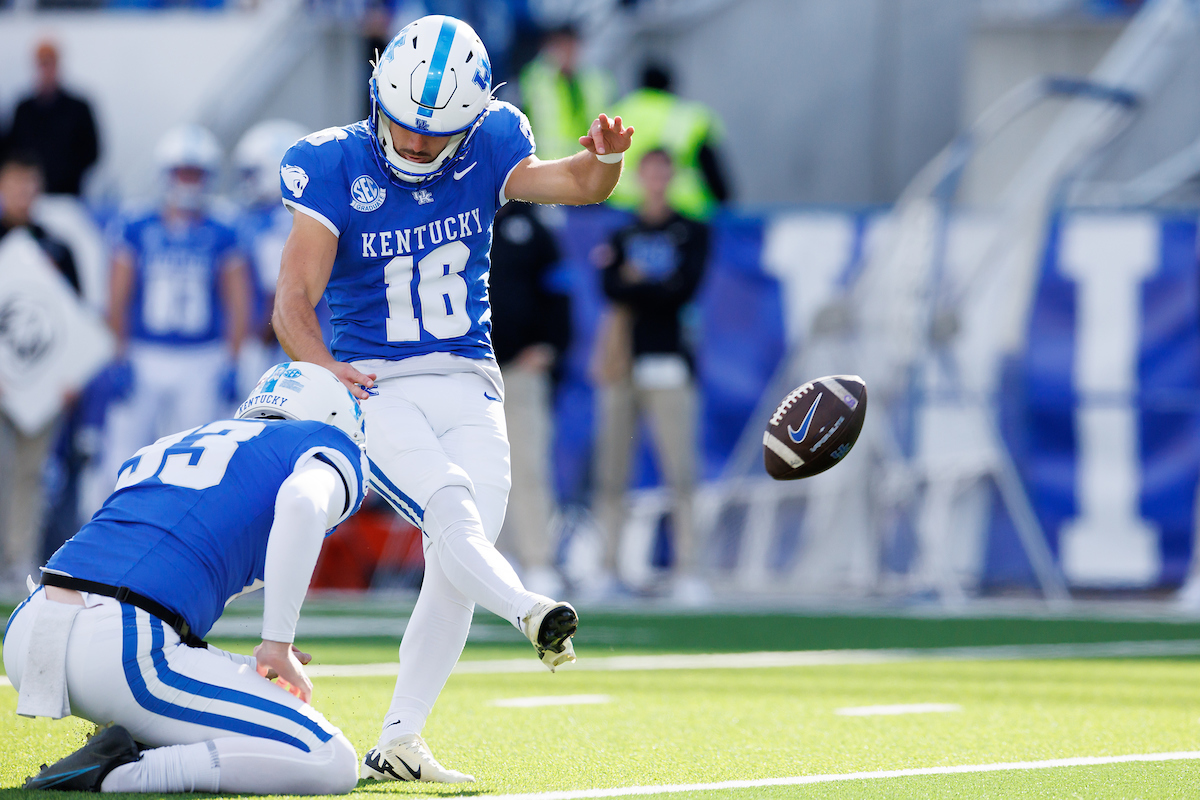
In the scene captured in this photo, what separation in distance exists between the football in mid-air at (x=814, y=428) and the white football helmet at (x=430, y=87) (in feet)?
3.59

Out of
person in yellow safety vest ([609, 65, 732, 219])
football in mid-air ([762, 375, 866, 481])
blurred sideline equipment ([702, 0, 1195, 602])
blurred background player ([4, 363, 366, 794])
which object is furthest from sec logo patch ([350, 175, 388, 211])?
person in yellow safety vest ([609, 65, 732, 219])

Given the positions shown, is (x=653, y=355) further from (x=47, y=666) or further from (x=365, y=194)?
(x=47, y=666)

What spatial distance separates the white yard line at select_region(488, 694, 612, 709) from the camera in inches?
204

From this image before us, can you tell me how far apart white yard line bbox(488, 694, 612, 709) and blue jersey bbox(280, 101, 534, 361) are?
123 centimetres

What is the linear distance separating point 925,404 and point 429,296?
5.24m

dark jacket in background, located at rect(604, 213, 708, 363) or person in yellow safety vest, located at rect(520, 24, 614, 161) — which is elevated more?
person in yellow safety vest, located at rect(520, 24, 614, 161)

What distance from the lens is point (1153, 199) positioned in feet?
36.5

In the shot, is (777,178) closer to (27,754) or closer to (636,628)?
(636,628)

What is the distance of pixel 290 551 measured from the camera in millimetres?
3480

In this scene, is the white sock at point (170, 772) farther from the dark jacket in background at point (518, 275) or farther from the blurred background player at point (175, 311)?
the blurred background player at point (175, 311)

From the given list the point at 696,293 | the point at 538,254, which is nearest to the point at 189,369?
the point at 538,254

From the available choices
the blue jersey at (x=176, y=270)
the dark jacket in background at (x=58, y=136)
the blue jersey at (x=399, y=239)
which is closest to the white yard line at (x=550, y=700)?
the blue jersey at (x=399, y=239)

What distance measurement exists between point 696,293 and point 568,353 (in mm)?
831

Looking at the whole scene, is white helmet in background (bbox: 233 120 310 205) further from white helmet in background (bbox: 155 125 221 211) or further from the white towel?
the white towel
